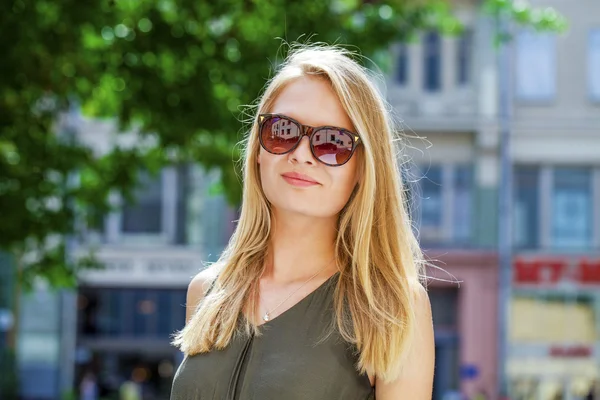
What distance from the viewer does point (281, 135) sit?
2.23 m

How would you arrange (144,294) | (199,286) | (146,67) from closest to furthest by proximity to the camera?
(199,286) < (146,67) < (144,294)

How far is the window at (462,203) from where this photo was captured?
22.8 m

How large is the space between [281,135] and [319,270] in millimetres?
294

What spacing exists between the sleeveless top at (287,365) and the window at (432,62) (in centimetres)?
2132

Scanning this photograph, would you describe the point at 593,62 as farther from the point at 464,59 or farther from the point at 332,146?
the point at 332,146

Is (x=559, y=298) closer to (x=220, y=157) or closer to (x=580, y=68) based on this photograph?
(x=580, y=68)

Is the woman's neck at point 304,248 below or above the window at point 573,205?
below

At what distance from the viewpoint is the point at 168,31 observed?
27.3 feet

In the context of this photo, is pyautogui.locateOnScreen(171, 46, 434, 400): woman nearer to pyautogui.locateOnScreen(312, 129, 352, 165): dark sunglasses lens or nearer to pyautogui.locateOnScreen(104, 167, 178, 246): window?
pyautogui.locateOnScreen(312, 129, 352, 165): dark sunglasses lens

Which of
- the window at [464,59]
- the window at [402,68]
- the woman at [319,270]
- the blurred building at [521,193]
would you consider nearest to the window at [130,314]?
the blurred building at [521,193]

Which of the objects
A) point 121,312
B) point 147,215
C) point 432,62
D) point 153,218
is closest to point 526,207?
point 432,62

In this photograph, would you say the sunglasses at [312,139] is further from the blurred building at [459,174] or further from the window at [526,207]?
the window at [526,207]

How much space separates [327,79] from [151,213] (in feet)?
72.0

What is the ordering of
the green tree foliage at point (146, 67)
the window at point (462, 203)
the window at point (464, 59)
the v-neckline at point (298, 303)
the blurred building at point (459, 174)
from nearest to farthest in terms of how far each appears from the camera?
the v-neckline at point (298, 303) → the green tree foliage at point (146, 67) → the blurred building at point (459, 174) → the window at point (462, 203) → the window at point (464, 59)
